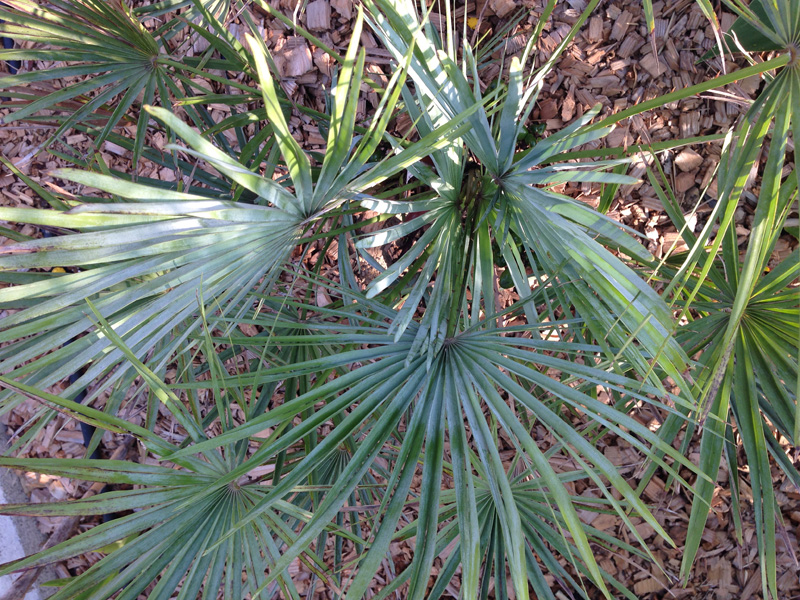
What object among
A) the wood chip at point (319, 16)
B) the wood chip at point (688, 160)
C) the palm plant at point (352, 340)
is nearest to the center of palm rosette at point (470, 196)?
the palm plant at point (352, 340)

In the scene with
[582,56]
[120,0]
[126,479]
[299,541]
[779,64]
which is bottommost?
[299,541]

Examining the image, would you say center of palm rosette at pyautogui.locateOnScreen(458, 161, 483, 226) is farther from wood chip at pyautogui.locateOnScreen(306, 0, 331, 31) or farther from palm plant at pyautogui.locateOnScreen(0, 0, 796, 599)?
wood chip at pyautogui.locateOnScreen(306, 0, 331, 31)

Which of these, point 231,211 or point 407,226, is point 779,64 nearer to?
point 407,226

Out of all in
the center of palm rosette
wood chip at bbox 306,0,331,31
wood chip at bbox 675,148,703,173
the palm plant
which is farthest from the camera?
wood chip at bbox 306,0,331,31

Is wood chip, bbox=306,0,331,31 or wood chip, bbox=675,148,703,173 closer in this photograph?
wood chip, bbox=675,148,703,173

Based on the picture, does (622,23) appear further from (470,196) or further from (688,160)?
(470,196)

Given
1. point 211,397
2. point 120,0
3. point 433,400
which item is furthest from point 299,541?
point 211,397

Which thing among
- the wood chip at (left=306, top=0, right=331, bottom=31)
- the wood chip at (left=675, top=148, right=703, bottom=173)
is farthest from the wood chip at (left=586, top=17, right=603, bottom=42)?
the wood chip at (left=306, top=0, right=331, bottom=31)

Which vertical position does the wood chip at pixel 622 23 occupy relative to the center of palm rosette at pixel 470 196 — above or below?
above

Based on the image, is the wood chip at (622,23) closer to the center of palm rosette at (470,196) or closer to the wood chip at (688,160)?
the wood chip at (688,160)

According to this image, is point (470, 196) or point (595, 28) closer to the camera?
point (470, 196)

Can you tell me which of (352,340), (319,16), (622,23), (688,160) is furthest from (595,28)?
(352,340)
